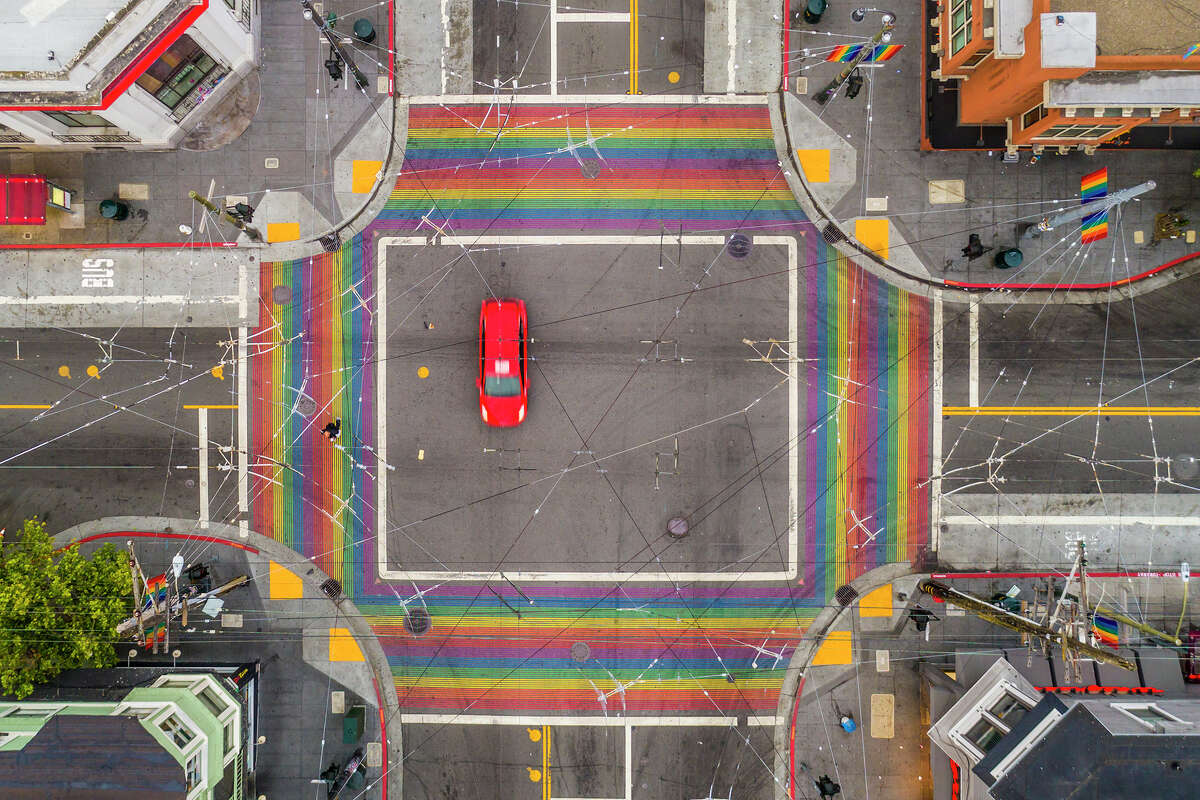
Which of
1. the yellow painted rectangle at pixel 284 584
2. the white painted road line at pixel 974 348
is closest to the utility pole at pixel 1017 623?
the white painted road line at pixel 974 348

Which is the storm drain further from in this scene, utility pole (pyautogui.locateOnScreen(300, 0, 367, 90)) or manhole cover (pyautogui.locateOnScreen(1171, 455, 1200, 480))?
manhole cover (pyautogui.locateOnScreen(1171, 455, 1200, 480))

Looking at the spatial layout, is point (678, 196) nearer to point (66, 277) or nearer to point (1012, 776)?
point (1012, 776)

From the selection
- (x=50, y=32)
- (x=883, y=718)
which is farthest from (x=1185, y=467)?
(x=50, y=32)

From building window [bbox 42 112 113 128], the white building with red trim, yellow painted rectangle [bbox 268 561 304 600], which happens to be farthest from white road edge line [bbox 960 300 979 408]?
building window [bbox 42 112 113 128]

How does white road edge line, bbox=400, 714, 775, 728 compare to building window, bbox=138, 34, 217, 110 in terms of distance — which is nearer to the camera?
building window, bbox=138, 34, 217, 110

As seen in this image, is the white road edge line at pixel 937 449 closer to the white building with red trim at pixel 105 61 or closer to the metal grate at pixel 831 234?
the metal grate at pixel 831 234

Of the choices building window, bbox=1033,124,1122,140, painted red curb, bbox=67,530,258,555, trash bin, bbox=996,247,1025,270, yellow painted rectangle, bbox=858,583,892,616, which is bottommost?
yellow painted rectangle, bbox=858,583,892,616

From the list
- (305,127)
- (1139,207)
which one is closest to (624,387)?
(305,127)

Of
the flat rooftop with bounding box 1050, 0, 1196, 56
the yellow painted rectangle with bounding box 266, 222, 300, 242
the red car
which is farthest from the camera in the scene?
the yellow painted rectangle with bounding box 266, 222, 300, 242
